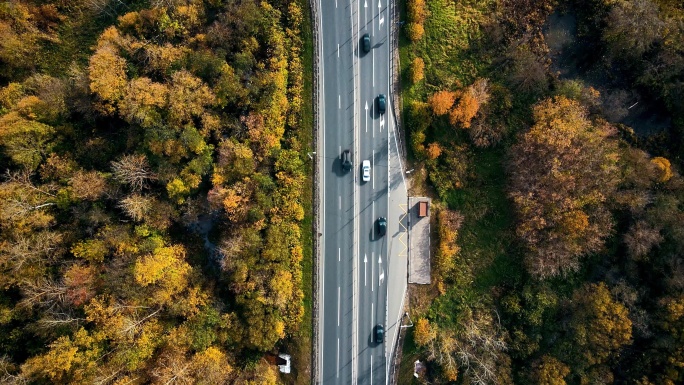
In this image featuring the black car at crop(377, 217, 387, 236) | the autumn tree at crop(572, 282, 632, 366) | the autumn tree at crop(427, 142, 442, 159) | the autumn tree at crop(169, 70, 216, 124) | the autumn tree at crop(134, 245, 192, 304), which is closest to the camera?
the autumn tree at crop(572, 282, 632, 366)

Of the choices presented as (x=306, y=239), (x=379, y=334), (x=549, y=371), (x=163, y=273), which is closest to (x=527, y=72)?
(x=306, y=239)

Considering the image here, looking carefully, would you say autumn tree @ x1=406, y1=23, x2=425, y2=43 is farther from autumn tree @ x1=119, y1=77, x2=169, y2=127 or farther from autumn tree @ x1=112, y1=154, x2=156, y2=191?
autumn tree @ x1=112, y1=154, x2=156, y2=191

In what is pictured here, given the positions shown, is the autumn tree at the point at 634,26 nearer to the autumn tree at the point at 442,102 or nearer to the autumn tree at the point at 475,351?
the autumn tree at the point at 442,102

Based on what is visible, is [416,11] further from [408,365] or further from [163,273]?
[408,365]

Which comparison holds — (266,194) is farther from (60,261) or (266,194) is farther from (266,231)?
(60,261)

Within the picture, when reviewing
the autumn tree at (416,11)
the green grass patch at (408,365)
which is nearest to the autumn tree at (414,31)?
the autumn tree at (416,11)

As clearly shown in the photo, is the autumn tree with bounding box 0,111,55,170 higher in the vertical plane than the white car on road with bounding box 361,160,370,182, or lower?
higher

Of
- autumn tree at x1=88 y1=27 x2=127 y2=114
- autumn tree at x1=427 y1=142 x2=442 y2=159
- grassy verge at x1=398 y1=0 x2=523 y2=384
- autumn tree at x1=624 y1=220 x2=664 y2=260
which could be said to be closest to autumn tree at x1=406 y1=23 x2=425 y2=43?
grassy verge at x1=398 y1=0 x2=523 y2=384

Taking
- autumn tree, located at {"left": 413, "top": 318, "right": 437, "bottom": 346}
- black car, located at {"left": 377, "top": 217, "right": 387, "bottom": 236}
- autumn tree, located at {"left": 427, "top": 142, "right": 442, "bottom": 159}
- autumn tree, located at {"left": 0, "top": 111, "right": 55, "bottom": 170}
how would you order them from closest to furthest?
autumn tree, located at {"left": 0, "top": 111, "right": 55, "bottom": 170}
autumn tree, located at {"left": 413, "top": 318, "right": 437, "bottom": 346}
autumn tree, located at {"left": 427, "top": 142, "right": 442, "bottom": 159}
black car, located at {"left": 377, "top": 217, "right": 387, "bottom": 236}
